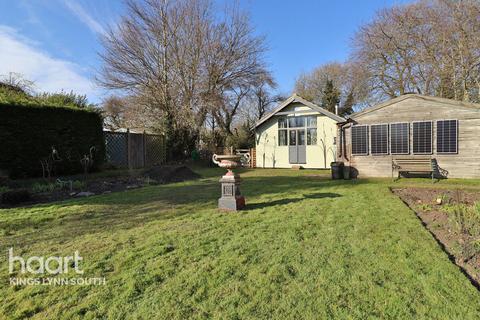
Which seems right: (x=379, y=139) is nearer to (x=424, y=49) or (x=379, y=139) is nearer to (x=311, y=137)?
(x=311, y=137)

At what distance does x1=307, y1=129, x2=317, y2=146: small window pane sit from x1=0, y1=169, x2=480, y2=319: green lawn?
10.3m

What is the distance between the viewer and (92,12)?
14859 millimetres

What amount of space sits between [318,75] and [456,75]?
14.2 meters

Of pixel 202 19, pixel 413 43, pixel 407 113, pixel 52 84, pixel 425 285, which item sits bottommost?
pixel 425 285

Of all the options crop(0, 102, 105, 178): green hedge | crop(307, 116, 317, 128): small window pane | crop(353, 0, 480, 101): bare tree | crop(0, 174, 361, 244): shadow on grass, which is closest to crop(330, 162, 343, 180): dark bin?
crop(0, 174, 361, 244): shadow on grass

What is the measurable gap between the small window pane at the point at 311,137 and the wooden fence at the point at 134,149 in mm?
8527

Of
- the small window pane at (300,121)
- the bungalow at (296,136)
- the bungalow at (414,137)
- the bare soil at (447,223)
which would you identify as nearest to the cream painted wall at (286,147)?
the bungalow at (296,136)

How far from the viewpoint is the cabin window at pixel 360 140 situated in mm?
10682

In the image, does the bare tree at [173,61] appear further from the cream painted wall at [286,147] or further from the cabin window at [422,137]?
the cabin window at [422,137]

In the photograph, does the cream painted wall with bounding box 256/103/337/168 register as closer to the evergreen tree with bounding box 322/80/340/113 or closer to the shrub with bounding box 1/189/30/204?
the evergreen tree with bounding box 322/80/340/113

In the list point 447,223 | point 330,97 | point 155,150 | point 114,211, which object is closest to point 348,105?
point 330,97

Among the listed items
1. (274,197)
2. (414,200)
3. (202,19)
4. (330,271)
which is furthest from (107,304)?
(202,19)

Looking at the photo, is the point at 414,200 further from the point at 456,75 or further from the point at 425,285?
the point at 456,75

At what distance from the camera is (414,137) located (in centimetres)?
986
